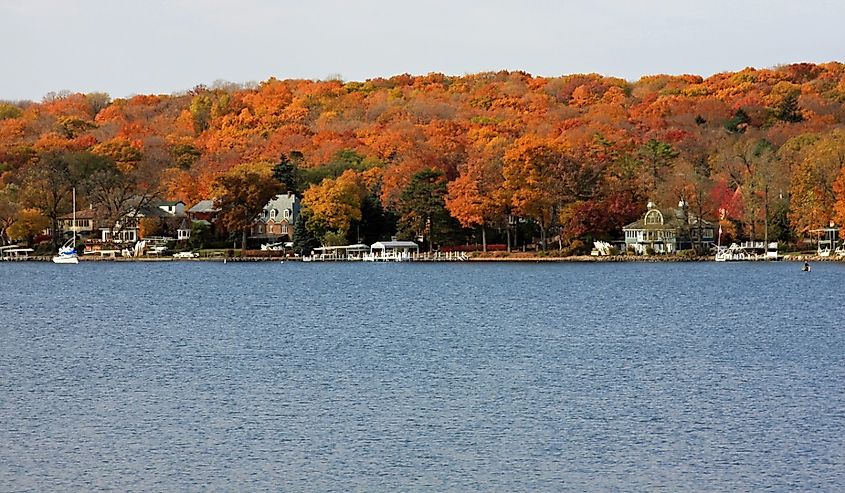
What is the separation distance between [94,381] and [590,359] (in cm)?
1077

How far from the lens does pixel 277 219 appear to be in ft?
296

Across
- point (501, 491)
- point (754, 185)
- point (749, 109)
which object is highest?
point (749, 109)

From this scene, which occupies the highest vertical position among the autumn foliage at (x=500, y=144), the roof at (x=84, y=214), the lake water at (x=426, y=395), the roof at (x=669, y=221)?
the autumn foliage at (x=500, y=144)

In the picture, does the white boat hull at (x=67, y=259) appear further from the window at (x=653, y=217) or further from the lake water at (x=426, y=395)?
the lake water at (x=426, y=395)

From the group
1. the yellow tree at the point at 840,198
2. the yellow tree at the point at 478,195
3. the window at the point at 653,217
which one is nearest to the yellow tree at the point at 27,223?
the yellow tree at the point at 478,195

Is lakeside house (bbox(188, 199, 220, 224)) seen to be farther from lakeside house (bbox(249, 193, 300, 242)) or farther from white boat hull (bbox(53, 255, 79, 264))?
white boat hull (bbox(53, 255, 79, 264))

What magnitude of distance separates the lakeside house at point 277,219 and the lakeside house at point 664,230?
24254 mm

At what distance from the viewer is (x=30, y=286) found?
6019cm

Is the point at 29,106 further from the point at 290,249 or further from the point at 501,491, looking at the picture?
the point at 501,491

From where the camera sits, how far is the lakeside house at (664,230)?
76.8 meters

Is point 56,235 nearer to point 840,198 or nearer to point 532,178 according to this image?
point 532,178

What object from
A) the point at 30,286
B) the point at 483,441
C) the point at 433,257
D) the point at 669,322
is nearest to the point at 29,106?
the point at 433,257

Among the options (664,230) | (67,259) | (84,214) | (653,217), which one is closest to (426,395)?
(653,217)

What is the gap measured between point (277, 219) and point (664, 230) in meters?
28.4
